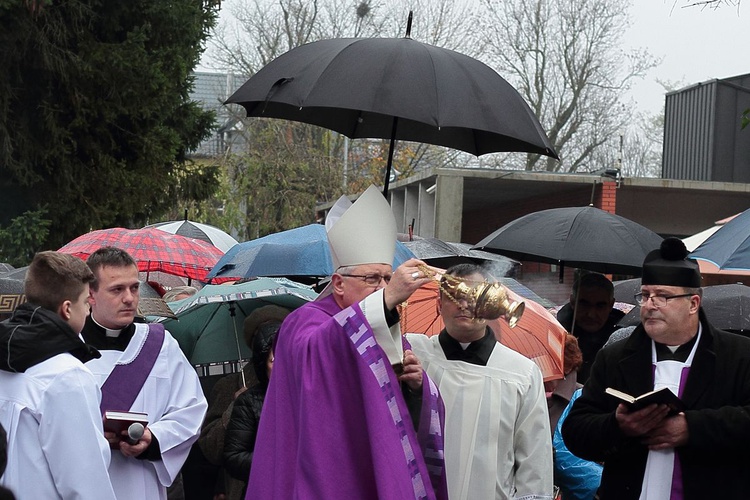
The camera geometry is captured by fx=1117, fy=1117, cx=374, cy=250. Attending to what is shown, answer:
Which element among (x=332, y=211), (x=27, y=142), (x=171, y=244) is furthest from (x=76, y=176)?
(x=332, y=211)

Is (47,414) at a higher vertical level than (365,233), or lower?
lower

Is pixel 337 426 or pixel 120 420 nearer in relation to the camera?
pixel 337 426

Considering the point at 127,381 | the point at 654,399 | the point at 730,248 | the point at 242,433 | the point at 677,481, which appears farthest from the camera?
the point at 242,433

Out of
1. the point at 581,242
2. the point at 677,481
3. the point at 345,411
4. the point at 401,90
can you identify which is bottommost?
the point at 677,481

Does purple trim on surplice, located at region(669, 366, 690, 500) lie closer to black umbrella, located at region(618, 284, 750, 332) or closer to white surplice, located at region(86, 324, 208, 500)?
white surplice, located at region(86, 324, 208, 500)

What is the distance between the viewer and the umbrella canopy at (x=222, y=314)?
724cm

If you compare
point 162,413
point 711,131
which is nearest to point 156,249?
point 162,413

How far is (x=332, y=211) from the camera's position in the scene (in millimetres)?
4645

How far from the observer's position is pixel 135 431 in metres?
4.81

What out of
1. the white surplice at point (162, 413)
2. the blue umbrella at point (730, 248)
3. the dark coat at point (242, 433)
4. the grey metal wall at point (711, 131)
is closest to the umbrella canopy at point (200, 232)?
the dark coat at point (242, 433)

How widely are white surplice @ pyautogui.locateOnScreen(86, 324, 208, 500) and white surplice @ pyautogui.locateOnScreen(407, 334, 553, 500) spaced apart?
1.15 meters

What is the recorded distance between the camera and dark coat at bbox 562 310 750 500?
4.43 meters

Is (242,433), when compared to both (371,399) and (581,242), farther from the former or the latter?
(581,242)

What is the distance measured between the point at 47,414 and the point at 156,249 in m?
4.52
